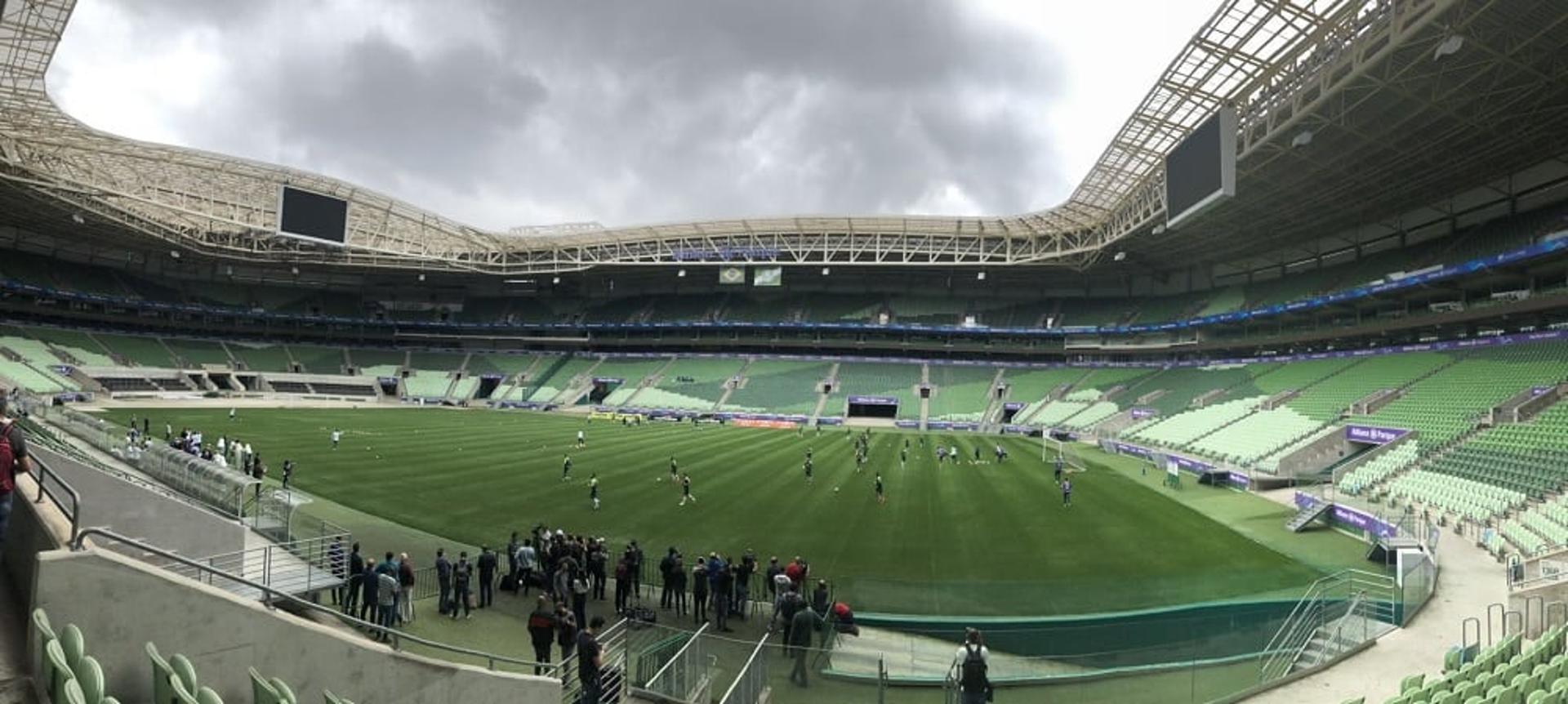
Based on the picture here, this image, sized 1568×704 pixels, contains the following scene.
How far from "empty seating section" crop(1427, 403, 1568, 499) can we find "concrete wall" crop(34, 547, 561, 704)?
26403 mm

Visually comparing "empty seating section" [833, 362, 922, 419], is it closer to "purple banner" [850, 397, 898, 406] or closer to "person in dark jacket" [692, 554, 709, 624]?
"purple banner" [850, 397, 898, 406]

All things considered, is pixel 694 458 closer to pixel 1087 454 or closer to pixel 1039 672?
pixel 1087 454

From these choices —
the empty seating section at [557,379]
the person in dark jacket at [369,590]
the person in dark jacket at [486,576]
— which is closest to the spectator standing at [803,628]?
the person in dark jacket at [486,576]

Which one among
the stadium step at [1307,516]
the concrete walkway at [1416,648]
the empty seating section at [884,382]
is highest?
the empty seating section at [884,382]

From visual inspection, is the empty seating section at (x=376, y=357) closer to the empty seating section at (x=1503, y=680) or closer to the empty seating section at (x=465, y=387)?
the empty seating section at (x=465, y=387)

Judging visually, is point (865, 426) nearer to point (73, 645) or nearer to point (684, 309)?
point (684, 309)

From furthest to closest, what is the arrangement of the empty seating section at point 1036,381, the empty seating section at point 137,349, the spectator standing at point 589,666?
the empty seating section at point 137,349 < the empty seating section at point 1036,381 < the spectator standing at point 589,666

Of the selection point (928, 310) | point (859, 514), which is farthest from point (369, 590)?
point (928, 310)

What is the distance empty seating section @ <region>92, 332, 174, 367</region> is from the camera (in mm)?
61134

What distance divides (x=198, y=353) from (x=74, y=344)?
9.23 meters

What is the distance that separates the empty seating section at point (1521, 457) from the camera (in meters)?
20.1

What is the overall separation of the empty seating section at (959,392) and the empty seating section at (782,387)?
10234mm

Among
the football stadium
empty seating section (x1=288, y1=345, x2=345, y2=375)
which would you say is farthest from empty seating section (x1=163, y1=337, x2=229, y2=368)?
empty seating section (x1=288, y1=345, x2=345, y2=375)

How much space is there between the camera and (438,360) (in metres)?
80.3
